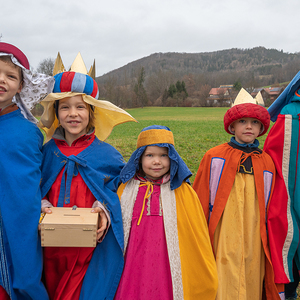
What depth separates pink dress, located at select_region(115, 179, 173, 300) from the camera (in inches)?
86.5

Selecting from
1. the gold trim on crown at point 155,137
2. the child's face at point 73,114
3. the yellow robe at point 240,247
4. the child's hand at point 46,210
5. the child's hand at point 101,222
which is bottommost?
the yellow robe at point 240,247

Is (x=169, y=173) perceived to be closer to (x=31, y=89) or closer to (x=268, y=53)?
(x=31, y=89)

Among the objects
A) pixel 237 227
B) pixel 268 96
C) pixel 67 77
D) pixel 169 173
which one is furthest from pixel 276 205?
pixel 268 96

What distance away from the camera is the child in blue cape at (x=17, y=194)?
1930 mm

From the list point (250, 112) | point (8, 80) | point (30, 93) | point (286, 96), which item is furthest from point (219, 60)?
point (8, 80)

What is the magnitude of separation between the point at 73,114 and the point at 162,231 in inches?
55.2

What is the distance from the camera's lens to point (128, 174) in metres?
2.55

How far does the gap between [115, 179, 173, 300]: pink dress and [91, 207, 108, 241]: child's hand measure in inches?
11.7

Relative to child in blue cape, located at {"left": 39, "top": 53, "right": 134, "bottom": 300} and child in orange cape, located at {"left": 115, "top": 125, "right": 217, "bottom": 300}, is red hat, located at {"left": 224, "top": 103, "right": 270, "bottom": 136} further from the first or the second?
child in blue cape, located at {"left": 39, "top": 53, "right": 134, "bottom": 300}

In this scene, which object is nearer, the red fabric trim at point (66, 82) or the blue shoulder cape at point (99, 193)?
the blue shoulder cape at point (99, 193)

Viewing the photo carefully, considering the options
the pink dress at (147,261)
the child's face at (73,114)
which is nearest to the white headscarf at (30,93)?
the child's face at (73,114)

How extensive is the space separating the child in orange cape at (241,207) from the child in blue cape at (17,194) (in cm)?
174

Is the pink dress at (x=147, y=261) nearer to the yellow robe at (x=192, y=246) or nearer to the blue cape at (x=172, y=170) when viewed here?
the yellow robe at (x=192, y=246)

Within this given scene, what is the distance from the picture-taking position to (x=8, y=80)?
6.73 feet
